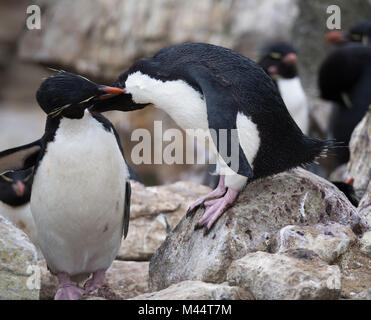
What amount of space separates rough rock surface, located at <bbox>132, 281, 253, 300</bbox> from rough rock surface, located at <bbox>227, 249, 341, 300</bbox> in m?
0.07

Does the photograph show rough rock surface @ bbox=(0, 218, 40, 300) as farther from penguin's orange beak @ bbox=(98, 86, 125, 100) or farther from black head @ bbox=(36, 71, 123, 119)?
penguin's orange beak @ bbox=(98, 86, 125, 100)

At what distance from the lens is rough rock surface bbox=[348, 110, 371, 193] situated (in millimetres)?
4797

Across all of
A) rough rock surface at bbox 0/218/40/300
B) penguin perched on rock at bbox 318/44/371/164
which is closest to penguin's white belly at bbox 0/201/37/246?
rough rock surface at bbox 0/218/40/300

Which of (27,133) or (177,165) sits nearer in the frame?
(177,165)

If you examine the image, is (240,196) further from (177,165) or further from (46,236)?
(177,165)

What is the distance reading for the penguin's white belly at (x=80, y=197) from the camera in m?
3.51

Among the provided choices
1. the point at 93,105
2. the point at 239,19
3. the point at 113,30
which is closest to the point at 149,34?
the point at 113,30

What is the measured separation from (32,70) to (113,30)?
454 centimetres

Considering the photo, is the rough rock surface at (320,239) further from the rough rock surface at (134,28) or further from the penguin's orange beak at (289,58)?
the rough rock surface at (134,28)

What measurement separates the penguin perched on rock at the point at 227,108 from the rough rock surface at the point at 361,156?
4.27 ft

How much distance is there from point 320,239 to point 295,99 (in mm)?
4332

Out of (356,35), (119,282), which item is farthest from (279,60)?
(119,282)

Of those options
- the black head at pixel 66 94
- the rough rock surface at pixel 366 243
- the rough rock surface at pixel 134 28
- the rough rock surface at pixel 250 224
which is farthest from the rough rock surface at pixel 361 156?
the rough rock surface at pixel 134 28

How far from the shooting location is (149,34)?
9609 mm
